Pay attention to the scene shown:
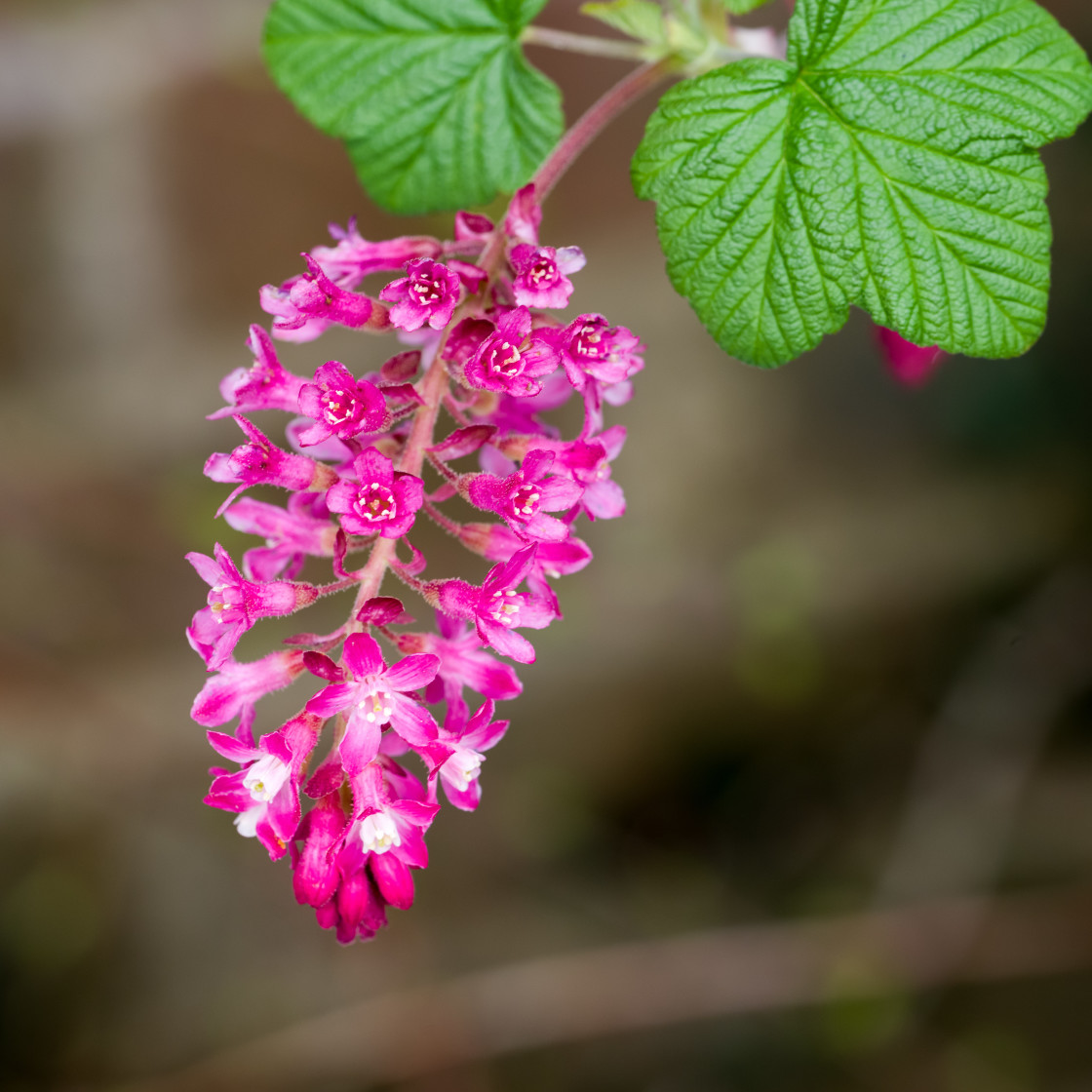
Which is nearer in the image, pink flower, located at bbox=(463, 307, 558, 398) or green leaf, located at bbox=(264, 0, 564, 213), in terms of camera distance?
pink flower, located at bbox=(463, 307, 558, 398)

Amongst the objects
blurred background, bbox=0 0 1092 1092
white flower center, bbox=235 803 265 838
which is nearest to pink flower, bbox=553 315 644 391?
white flower center, bbox=235 803 265 838

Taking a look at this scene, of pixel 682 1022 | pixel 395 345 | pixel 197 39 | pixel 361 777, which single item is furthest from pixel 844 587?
pixel 361 777

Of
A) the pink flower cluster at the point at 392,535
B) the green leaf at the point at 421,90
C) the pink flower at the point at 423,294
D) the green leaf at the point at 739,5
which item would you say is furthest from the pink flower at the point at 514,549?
the green leaf at the point at 739,5

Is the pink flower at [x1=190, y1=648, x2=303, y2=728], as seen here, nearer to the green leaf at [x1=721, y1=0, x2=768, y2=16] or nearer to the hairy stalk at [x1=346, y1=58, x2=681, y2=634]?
the hairy stalk at [x1=346, y1=58, x2=681, y2=634]

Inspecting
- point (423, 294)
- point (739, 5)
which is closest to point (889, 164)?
point (739, 5)

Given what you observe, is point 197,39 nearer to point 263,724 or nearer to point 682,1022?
point 263,724

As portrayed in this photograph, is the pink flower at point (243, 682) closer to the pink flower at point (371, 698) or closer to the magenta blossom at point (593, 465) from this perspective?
the pink flower at point (371, 698)
